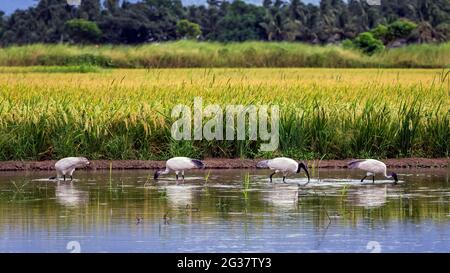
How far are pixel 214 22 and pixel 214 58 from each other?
3564 cm

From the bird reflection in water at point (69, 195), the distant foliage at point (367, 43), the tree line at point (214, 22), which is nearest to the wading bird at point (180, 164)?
the bird reflection in water at point (69, 195)

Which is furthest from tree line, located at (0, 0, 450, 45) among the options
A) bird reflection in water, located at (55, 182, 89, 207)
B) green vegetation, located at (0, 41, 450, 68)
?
bird reflection in water, located at (55, 182, 89, 207)

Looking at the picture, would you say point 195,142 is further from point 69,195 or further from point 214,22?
point 214,22

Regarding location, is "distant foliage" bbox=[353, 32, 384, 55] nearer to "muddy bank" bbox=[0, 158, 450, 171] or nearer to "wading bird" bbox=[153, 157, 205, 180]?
"muddy bank" bbox=[0, 158, 450, 171]

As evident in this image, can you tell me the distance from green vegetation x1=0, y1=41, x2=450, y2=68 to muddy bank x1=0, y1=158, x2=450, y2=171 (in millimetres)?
29983

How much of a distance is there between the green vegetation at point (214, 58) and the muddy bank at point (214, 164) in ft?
98.4

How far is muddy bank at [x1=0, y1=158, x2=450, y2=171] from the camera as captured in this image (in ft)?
51.1

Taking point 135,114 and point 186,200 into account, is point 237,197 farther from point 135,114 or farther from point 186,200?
point 135,114

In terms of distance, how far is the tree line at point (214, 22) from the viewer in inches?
2795

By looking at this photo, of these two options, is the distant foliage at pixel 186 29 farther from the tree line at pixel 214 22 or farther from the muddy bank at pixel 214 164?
the muddy bank at pixel 214 164

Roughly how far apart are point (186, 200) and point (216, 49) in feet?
119

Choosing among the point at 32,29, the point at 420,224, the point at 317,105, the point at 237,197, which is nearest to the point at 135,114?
the point at 317,105

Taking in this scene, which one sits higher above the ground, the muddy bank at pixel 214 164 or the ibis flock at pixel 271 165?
the ibis flock at pixel 271 165

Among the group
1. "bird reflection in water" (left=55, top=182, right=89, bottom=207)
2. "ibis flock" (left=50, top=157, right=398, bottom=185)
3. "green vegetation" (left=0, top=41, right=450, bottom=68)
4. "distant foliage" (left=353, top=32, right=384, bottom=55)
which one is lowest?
"bird reflection in water" (left=55, top=182, right=89, bottom=207)
